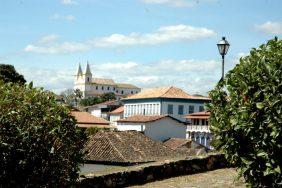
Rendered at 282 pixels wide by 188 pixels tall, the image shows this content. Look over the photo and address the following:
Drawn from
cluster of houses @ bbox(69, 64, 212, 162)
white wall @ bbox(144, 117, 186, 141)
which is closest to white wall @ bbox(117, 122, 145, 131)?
cluster of houses @ bbox(69, 64, 212, 162)

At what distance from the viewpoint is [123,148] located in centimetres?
2997

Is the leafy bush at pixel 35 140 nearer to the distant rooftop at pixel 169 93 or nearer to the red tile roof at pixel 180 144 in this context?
the red tile roof at pixel 180 144

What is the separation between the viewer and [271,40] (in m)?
7.58

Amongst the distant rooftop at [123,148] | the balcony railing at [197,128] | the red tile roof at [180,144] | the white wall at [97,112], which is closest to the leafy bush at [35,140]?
the distant rooftop at [123,148]

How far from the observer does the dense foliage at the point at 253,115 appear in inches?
264

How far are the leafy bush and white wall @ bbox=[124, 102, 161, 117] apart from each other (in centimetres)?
7429

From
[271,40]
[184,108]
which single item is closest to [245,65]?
[271,40]

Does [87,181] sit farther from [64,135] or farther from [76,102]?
[76,102]

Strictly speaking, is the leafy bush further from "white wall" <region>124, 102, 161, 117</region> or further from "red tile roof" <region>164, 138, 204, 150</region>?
"white wall" <region>124, 102, 161, 117</region>

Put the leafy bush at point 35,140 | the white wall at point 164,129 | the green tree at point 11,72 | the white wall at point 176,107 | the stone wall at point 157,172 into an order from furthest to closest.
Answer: the white wall at point 176,107 → the white wall at point 164,129 → the green tree at point 11,72 → the stone wall at point 157,172 → the leafy bush at point 35,140

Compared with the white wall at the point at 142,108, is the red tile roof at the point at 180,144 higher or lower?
lower

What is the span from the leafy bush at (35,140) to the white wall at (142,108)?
244 ft

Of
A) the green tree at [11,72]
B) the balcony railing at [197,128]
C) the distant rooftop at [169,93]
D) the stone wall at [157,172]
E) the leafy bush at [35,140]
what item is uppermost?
the green tree at [11,72]

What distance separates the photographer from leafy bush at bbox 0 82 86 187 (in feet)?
21.1
